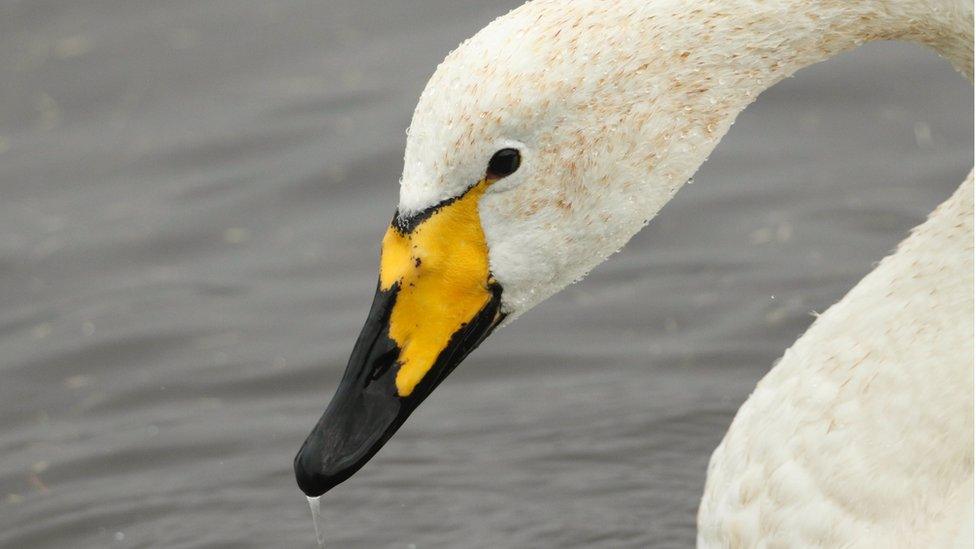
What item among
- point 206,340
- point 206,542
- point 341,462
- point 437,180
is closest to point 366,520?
point 206,542

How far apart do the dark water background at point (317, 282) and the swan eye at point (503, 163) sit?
74.7 inches

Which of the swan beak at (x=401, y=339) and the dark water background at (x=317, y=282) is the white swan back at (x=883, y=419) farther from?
the dark water background at (x=317, y=282)

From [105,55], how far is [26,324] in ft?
6.10

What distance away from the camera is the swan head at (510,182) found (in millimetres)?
3131

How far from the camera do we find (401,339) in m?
3.41

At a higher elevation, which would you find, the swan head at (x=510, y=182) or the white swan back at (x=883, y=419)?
the swan head at (x=510, y=182)

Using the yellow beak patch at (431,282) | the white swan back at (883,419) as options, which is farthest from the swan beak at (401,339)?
the white swan back at (883,419)

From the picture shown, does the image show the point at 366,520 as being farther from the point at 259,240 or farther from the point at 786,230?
the point at 786,230

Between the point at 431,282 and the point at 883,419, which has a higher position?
the point at 431,282

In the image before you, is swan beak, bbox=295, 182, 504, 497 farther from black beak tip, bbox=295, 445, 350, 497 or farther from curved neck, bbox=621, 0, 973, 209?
curved neck, bbox=621, 0, 973, 209

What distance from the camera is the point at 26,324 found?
20.3 feet

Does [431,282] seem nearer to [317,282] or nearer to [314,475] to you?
[314,475]

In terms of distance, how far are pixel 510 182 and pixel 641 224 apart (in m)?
0.35

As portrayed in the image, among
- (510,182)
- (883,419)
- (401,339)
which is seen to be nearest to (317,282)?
(401,339)
